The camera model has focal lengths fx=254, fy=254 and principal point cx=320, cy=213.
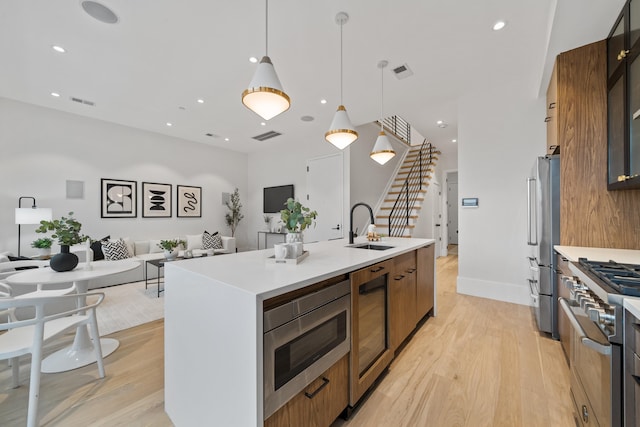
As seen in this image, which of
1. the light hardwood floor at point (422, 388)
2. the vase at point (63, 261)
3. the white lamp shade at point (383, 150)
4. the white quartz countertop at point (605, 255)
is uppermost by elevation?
the white lamp shade at point (383, 150)

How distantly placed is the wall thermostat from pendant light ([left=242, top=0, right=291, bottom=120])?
127 inches

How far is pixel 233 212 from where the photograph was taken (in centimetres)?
713

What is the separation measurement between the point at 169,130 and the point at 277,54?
3.92 meters

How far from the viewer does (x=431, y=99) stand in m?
3.95

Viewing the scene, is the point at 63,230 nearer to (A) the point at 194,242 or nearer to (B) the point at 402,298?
(B) the point at 402,298

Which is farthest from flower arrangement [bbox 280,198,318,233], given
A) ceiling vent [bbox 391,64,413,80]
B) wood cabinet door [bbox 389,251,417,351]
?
ceiling vent [bbox 391,64,413,80]

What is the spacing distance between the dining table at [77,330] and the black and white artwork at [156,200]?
3.62 m

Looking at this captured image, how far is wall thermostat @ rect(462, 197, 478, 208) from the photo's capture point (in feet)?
12.3

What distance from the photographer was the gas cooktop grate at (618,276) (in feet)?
2.89

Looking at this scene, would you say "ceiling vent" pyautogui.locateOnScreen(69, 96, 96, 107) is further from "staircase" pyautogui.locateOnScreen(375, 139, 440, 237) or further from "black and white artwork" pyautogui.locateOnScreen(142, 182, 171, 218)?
"staircase" pyautogui.locateOnScreen(375, 139, 440, 237)

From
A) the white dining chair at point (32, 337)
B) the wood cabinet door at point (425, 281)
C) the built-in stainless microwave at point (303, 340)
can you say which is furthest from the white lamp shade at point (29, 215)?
the wood cabinet door at point (425, 281)

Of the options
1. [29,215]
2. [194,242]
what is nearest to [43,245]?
[29,215]

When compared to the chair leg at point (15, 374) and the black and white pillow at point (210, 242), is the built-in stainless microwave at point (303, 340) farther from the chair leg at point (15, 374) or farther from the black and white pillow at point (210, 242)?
the black and white pillow at point (210, 242)

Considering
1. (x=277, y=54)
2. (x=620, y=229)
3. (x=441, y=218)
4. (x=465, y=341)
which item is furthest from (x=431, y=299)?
(x=441, y=218)
